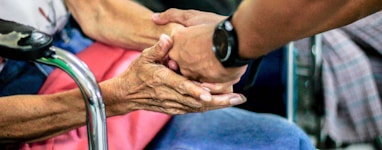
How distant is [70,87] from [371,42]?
35.6 inches

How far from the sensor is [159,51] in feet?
3.13

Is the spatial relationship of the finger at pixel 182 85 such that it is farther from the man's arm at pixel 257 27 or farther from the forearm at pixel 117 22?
the forearm at pixel 117 22

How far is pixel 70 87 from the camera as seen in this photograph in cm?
112

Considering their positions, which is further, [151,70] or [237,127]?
[237,127]

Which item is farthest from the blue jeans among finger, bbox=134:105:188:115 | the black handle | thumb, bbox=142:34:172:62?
the black handle

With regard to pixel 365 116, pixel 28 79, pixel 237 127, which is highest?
pixel 28 79

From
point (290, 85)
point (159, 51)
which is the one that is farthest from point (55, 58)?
point (290, 85)

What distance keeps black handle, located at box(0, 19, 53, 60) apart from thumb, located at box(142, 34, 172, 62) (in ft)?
0.65

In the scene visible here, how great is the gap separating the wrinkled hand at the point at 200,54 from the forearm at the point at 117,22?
0.13 meters

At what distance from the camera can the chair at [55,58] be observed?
0.78 metres

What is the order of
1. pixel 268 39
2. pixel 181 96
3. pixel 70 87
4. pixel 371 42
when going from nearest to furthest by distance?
pixel 268 39 → pixel 181 96 → pixel 70 87 → pixel 371 42

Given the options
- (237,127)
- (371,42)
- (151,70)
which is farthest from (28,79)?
(371,42)

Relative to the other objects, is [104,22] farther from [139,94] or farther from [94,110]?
[94,110]

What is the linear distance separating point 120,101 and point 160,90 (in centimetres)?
9
